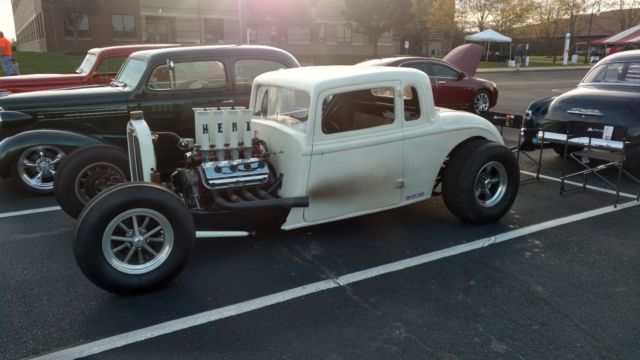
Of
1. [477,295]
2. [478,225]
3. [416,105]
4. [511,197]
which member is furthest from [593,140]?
[477,295]

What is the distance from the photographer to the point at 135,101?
6.65 metres

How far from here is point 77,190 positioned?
17.1 ft

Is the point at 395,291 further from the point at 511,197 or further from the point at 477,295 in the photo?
the point at 511,197

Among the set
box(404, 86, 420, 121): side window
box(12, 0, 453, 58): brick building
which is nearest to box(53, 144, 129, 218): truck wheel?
box(404, 86, 420, 121): side window

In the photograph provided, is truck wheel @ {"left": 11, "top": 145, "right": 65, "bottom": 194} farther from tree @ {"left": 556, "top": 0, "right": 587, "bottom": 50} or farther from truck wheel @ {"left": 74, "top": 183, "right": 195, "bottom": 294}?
tree @ {"left": 556, "top": 0, "right": 587, "bottom": 50}

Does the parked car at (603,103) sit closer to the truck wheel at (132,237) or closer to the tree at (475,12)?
the truck wheel at (132,237)

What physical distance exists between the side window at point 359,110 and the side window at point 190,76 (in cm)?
237

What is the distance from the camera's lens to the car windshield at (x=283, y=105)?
457 cm

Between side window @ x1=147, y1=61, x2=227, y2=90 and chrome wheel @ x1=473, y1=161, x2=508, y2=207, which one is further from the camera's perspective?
side window @ x1=147, y1=61, x2=227, y2=90

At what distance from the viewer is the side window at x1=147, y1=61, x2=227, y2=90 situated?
22.0 feet

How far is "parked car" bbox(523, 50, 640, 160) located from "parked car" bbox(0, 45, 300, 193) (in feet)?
14.1

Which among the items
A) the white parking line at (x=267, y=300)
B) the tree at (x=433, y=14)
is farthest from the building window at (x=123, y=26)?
the white parking line at (x=267, y=300)

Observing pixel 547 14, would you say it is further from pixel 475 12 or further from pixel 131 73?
pixel 131 73

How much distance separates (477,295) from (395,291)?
61 cm
